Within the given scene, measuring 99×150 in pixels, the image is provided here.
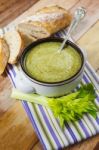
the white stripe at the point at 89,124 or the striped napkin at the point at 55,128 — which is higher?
the striped napkin at the point at 55,128

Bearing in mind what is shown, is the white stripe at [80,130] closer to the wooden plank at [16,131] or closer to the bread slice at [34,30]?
the wooden plank at [16,131]

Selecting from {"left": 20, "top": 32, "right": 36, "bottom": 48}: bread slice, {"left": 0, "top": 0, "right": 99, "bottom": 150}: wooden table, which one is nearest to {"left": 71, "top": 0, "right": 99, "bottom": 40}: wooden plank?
{"left": 0, "top": 0, "right": 99, "bottom": 150}: wooden table

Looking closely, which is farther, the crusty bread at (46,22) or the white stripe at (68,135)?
the crusty bread at (46,22)

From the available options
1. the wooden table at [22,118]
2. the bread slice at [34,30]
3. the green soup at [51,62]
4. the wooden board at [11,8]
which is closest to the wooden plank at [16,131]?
the wooden table at [22,118]

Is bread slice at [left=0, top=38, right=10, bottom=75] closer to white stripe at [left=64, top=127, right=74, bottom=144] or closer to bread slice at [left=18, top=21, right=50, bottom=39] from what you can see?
bread slice at [left=18, top=21, right=50, bottom=39]

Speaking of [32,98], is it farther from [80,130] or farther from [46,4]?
[46,4]

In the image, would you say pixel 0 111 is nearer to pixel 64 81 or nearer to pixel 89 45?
pixel 64 81
